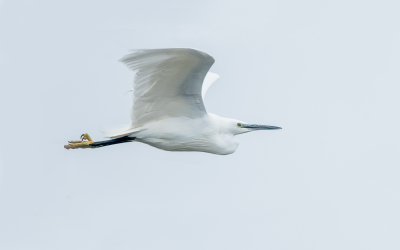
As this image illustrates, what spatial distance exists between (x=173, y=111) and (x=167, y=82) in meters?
0.56

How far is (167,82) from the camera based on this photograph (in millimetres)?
8273

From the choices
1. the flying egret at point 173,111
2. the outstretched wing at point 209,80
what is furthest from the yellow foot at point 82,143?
the outstretched wing at point 209,80

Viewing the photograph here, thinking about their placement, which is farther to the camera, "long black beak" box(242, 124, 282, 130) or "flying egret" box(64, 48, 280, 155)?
"long black beak" box(242, 124, 282, 130)

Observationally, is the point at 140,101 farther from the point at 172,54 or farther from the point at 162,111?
the point at 172,54

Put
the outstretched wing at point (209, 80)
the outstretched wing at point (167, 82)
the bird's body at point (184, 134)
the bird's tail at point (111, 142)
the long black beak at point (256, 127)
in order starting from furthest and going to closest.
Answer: the outstretched wing at point (209, 80)
the long black beak at point (256, 127)
the bird's tail at point (111, 142)
the bird's body at point (184, 134)
the outstretched wing at point (167, 82)

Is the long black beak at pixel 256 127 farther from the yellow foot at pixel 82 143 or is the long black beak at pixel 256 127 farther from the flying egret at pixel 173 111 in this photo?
the yellow foot at pixel 82 143

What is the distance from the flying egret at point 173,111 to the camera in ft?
25.8

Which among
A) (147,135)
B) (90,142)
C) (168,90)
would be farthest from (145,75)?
(90,142)

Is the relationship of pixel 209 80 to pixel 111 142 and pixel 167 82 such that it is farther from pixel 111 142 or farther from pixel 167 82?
pixel 167 82

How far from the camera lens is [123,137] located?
29.1 feet

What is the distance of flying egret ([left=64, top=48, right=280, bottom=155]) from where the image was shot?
7863 millimetres

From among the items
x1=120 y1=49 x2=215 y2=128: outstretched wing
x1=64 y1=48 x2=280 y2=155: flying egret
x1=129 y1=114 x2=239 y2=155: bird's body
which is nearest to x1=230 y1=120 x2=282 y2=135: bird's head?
x1=64 y1=48 x2=280 y2=155: flying egret

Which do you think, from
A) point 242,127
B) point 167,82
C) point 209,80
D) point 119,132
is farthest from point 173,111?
point 209,80

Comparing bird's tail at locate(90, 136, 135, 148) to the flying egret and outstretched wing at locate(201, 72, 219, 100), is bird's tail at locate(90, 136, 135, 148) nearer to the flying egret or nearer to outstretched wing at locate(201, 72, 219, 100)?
the flying egret
